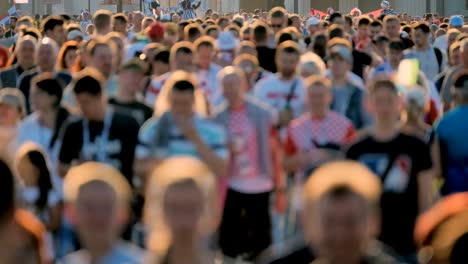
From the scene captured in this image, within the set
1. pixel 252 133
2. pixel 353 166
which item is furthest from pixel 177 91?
pixel 353 166

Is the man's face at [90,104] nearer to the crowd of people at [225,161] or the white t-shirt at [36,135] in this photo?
the crowd of people at [225,161]

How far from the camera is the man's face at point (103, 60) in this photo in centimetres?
1099

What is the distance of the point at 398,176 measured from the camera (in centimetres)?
761

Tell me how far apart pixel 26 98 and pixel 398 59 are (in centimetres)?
394

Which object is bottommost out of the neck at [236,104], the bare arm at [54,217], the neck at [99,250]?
the bare arm at [54,217]

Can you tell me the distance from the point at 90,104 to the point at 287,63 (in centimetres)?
333

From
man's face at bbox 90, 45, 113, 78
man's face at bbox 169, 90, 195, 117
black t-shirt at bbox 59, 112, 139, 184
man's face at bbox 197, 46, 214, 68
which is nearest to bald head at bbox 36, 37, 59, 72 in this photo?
man's face at bbox 90, 45, 113, 78

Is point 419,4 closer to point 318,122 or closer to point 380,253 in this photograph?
point 318,122

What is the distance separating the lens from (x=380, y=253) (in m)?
4.09

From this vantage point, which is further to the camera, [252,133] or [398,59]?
[398,59]

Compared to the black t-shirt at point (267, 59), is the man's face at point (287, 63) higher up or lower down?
higher up

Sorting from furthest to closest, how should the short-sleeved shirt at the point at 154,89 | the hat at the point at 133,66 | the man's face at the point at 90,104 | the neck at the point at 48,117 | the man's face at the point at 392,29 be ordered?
1. the man's face at the point at 392,29
2. the short-sleeved shirt at the point at 154,89
3. the hat at the point at 133,66
4. the neck at the point at 48,117
5. the man's face at the point at 90,104

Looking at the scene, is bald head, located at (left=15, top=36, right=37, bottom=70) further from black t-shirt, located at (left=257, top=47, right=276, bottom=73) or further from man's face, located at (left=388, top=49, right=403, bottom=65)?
man's face, located at (left=388, top=49, right=403, bottom=65)

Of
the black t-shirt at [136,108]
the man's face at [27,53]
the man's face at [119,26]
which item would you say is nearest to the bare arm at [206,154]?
the black t-shirt at [136,108]
